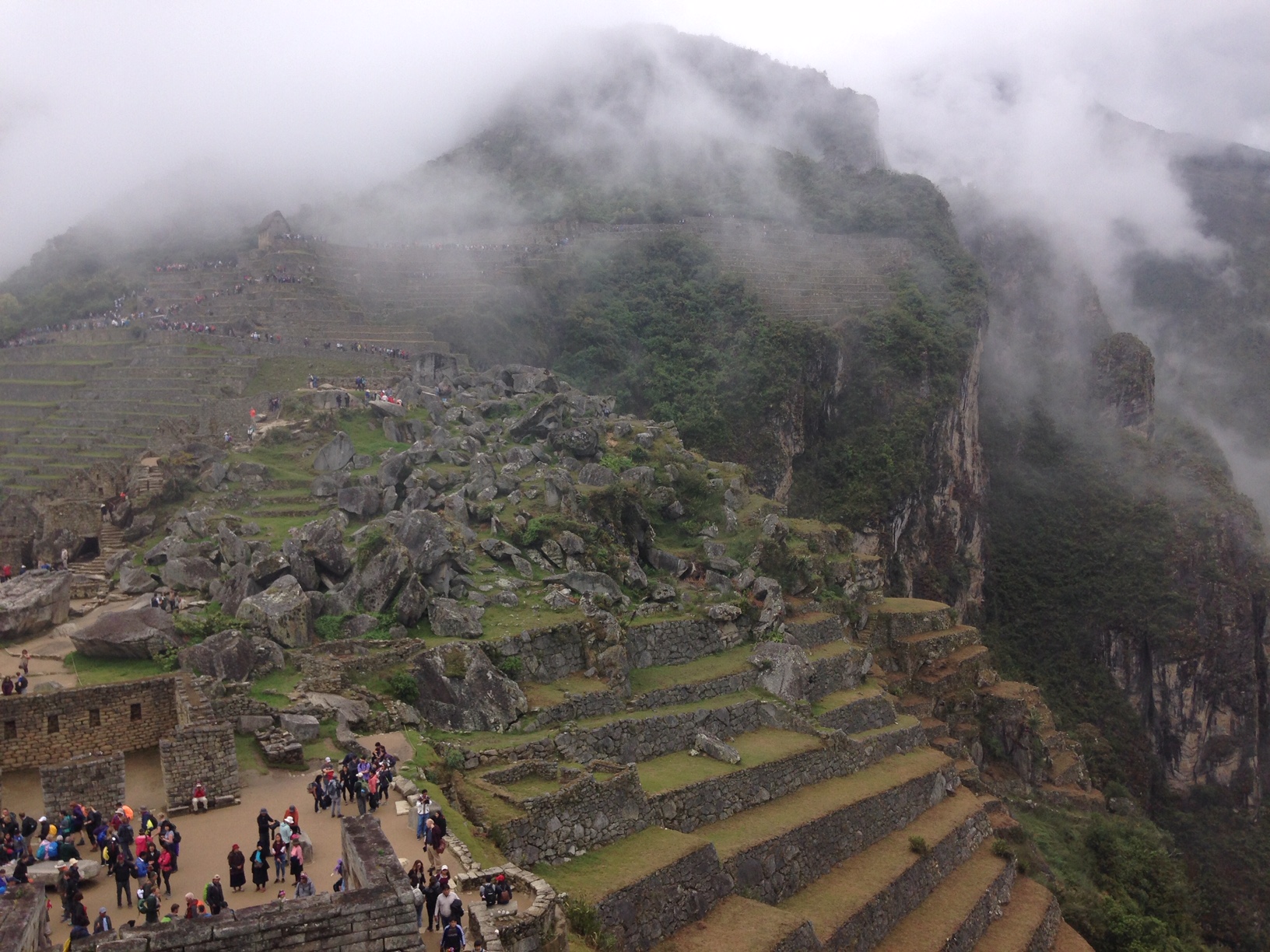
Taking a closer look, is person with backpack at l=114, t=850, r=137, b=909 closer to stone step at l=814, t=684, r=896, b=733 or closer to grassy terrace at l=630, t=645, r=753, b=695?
grassy terrace at l=630, t=645, r=753, b=695

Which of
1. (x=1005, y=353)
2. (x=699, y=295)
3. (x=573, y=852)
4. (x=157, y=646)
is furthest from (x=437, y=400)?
(x=1005, y=353)

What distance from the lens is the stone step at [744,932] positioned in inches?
571

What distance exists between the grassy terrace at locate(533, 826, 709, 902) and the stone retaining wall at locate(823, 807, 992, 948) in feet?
10.1

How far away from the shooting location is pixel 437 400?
1318 inches

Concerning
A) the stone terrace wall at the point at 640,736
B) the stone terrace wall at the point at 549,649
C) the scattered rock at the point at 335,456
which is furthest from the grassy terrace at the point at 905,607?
the scattered rock at the point at 335,456

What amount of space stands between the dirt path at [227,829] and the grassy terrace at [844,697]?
39.8 ft

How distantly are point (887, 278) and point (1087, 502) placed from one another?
18712mm

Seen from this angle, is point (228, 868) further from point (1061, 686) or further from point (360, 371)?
point (1061, 686)

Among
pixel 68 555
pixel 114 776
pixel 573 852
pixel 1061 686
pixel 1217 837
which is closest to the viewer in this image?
pixel 114 776

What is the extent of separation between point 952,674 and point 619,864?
23021 millimetres

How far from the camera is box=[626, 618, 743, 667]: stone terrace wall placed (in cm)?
2244

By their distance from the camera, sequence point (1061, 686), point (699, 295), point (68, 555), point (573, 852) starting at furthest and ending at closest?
1. point (699, 295)
2. point (1061, 686)
3. point (68, 555)
4. point (573, 852)

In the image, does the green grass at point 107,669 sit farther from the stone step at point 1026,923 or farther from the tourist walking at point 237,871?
the stone step at point 1026,923

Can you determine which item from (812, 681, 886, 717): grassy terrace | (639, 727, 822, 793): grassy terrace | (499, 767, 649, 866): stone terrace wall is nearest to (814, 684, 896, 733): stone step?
(812, 681, 886, 717): grassy terrace
